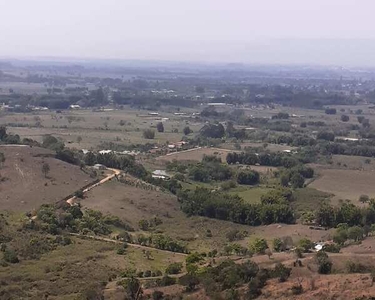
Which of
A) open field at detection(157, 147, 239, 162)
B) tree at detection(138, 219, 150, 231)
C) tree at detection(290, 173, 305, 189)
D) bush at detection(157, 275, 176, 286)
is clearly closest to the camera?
bush at detection(157, 275, 176, 286)

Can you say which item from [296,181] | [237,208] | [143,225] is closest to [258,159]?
[296,181]

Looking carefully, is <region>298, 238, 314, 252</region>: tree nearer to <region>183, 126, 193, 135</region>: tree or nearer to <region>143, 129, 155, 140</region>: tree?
<region>143, 129, 155, 140</region>: tree

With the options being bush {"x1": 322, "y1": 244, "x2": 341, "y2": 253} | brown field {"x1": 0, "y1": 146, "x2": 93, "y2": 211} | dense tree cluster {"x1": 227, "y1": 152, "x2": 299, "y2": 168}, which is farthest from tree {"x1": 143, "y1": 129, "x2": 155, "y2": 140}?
bush {"x1": 322, "y1": 244, "x2": 341, "y2": 253}

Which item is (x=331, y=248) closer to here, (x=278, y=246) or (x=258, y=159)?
(x=278, y=246)

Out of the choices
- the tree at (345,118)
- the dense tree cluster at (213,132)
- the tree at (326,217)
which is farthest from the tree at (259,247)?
the tree at (345,118)

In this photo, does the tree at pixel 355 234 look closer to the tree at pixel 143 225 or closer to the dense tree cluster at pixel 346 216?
the dense tree cluster at pixel 346 216
